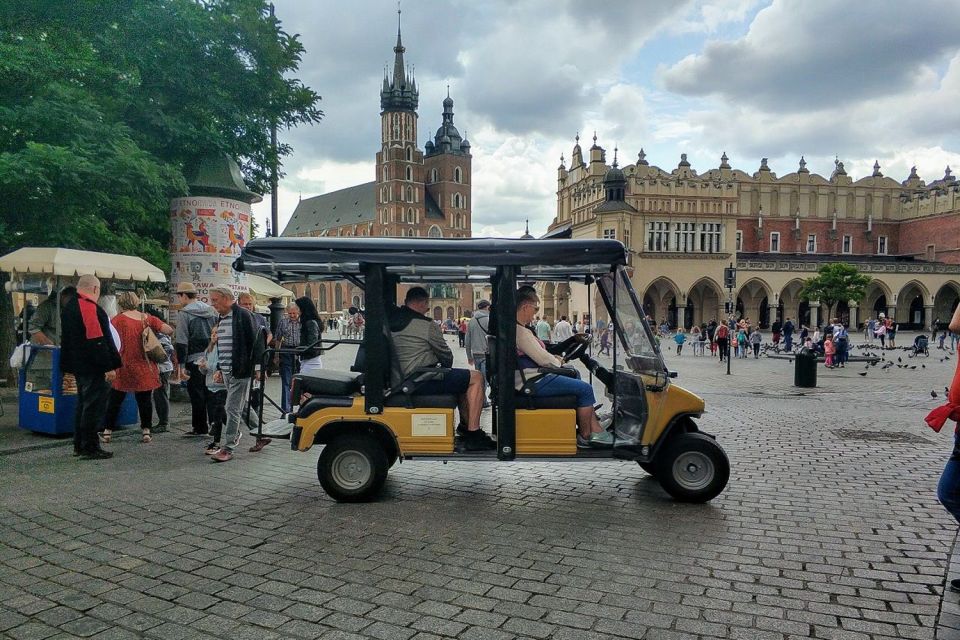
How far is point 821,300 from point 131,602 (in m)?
59.5

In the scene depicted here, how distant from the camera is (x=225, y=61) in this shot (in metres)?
14.3

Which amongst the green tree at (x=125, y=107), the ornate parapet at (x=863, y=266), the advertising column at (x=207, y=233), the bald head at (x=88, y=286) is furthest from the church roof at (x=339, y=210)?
the bald head at (x=88, y=286)

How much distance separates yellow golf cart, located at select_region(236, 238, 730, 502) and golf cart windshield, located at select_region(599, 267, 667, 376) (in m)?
0.04

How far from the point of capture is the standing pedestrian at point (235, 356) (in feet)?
23.8

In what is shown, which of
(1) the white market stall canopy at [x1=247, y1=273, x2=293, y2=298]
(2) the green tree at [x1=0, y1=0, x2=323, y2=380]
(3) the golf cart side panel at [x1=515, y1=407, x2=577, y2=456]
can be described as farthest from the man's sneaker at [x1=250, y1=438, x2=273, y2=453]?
(1) the white market stall canopy at [x1=247, y1=273, x2=293, y2=298]

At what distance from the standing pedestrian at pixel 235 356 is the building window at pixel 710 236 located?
59990mm

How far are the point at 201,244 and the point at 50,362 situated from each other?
4.13 metres

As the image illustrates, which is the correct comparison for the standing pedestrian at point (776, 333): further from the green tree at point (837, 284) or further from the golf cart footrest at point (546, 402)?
the golf cart footrest at point (546, 402)

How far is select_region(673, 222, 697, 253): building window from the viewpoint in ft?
202

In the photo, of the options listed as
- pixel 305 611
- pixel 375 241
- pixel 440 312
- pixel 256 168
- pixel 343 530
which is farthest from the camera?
pixel 440 312

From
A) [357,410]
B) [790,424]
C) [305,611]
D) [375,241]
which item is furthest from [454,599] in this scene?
[790,424]

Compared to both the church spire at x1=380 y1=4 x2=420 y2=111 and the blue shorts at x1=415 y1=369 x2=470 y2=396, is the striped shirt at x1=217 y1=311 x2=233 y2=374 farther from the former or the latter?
the church spire at x1=380 y1=4 x2=420 y2=111

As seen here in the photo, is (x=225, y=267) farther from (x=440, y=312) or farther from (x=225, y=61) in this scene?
(x=440, y=312)

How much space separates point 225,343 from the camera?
753cm
